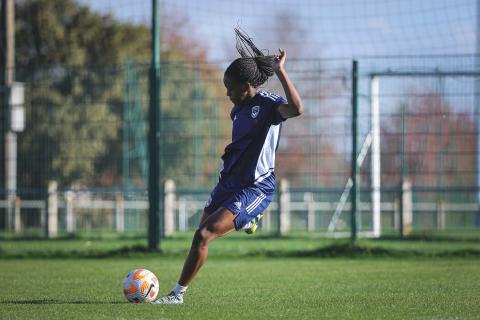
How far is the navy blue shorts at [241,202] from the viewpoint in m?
8.90

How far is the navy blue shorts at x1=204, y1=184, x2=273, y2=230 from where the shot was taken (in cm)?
890

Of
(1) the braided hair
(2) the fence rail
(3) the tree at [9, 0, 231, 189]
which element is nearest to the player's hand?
(1) the braided hair

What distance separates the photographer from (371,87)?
1692 centimetres

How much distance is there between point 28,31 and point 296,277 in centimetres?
2868

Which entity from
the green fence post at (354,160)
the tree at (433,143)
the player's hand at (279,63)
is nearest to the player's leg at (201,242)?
the player's hand at (279,63)

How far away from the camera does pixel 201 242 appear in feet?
28.5

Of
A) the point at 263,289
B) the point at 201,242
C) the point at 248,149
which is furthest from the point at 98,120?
the point at 201,242

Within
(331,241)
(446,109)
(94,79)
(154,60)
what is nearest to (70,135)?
(94,79)

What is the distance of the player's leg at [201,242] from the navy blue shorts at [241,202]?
7 cm

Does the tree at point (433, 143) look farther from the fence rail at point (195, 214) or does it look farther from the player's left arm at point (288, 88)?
the player's left arm at point (288, 88)

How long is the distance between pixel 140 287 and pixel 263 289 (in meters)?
1.93

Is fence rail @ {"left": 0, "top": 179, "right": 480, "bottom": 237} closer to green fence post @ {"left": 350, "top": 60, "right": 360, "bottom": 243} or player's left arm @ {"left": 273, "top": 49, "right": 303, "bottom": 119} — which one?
green fence post @ {"left": 350, "top": 60, "right": 360, "bottom": 243}

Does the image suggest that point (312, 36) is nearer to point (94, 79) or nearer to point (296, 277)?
point (94, 79)

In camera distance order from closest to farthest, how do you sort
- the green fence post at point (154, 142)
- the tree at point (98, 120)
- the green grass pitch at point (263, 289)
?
the green grass pitch at point (263, 289), the green fence post at point (154, 142), the tree at point (98, 120)
